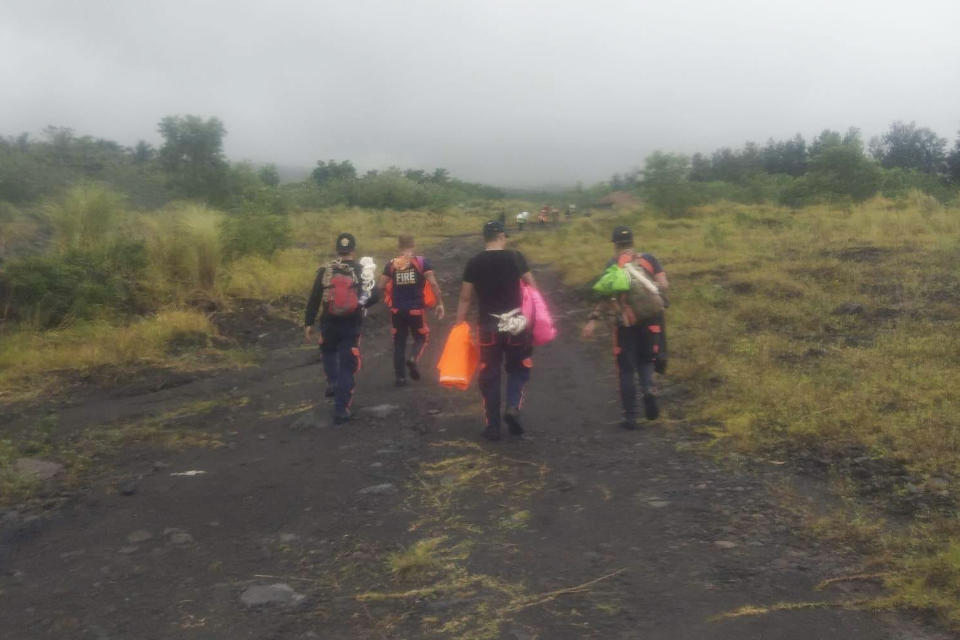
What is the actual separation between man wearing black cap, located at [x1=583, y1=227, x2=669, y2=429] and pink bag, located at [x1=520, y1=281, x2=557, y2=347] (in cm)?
46

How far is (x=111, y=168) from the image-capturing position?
2698 centimetres

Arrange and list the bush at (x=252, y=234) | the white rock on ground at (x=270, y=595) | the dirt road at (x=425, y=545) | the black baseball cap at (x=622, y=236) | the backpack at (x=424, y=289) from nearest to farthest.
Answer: the dirt road at (x=425, y=545), the white rock on ground at (x=270, y=595), the black baseball cap at (x=622, y=236), the backpack at (x=424, y=289), the bush at (x=252, y=234)

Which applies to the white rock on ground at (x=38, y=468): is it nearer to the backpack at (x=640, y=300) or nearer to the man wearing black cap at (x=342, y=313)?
the man wearing black cap at (x=342, y=313)

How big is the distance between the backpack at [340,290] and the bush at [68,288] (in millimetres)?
5701

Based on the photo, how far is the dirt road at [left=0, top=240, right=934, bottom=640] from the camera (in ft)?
12.0

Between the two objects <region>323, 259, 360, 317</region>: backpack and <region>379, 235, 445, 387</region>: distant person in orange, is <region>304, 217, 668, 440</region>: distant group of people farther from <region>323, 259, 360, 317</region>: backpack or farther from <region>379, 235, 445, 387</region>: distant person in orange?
<region>379, 235, 445, 387</region>: distant person in orange

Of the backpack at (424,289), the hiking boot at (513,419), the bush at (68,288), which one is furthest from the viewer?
the bush at (68,288)

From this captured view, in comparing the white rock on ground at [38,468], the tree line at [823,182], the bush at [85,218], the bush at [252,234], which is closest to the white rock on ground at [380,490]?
the white rock on ground at [38,468]

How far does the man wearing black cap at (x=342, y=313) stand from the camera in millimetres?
7582

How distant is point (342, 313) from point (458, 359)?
1.31 meters

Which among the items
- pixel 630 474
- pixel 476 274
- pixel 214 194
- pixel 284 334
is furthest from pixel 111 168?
pixel 630 474

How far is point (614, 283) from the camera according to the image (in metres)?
6.84

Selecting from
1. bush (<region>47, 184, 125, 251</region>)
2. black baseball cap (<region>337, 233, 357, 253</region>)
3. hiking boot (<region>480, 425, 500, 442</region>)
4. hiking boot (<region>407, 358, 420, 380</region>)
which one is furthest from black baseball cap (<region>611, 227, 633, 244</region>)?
bush (<region>47, 184, 125, 251</region>)

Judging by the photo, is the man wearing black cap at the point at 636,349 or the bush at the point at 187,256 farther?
the bush at the point at 187,256
